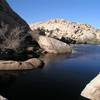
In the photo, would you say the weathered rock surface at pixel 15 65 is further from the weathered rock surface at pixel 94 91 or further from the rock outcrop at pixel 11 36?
the weathered rock surface at pixel 94 91

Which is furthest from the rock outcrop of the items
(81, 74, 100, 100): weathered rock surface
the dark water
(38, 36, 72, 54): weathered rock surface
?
(81, 74, 100, 100): weathered rock surface

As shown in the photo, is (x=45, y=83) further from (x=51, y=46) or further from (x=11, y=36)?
(x=51, y=46)

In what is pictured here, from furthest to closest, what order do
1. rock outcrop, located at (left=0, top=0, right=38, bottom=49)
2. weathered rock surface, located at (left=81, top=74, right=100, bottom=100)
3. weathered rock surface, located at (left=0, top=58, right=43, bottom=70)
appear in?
rock outcrop, located at (left=0, top=0, right=38, bottom=49) < weathered rock surface, located at (left=0, top=58, right=43, bottom=70) < weathered rock surface, located at (left=81, top=74, right=100, bottom=100)

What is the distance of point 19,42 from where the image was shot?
186ft

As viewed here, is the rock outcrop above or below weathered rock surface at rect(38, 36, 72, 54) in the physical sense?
above

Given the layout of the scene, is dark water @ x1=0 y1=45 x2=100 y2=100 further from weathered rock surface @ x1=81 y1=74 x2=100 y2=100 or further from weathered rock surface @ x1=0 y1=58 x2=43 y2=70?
weathered rock surface @ x1=0 y1=58 x2=43 y2=70

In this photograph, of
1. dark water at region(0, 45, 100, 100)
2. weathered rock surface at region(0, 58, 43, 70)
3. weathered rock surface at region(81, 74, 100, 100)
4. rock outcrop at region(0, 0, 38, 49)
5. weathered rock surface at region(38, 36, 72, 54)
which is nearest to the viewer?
weathered rock surface at region(81, 74, 100, 100)

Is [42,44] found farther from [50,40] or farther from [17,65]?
[17,65]

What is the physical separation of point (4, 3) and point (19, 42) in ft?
83.3

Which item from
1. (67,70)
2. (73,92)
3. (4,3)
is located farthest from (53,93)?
(4,3)

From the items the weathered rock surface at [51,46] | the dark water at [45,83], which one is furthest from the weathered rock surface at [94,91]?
the weathered rock surface at [51,46]

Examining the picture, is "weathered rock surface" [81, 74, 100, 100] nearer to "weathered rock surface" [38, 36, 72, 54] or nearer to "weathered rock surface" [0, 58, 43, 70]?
"weathered rock surface" [0, 58, 43, 70]

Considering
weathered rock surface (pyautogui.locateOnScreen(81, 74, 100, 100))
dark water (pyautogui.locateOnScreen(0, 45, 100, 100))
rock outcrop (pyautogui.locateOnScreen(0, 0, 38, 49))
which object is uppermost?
rock outcrop (pyautogui.locateOnScreen(0, 0, 38, 49))

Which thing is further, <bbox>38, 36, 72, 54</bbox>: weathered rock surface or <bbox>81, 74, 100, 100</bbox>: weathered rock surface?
<bbox>38, 36, 72, 54</bbox>: weathered rock surface
